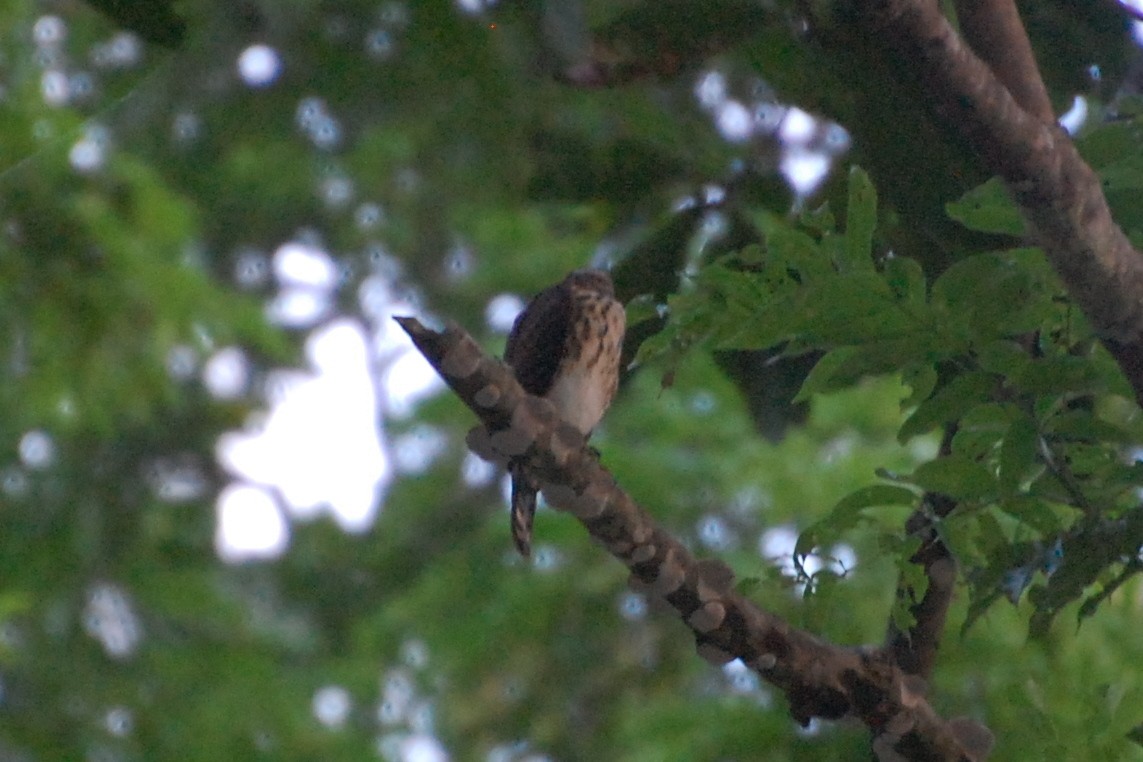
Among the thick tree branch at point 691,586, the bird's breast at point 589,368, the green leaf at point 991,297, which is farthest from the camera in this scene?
the bird's breast at point 589,368

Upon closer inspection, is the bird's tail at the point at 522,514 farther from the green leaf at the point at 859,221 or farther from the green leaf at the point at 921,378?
the green leaf at the point at 859,221

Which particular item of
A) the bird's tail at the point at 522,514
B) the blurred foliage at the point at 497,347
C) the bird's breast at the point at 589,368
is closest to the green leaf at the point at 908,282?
the blurred foliage at the point at 497,347

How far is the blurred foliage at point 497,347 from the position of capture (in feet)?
4.34

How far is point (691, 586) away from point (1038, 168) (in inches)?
16.4

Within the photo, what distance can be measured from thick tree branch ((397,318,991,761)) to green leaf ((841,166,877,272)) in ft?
0.85

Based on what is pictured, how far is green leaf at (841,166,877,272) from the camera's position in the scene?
1.26m

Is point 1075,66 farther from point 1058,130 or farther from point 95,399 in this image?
point 95,399

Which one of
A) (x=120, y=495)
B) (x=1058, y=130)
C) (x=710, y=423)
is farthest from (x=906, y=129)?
(x=120, y=495)

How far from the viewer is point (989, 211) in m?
1.26

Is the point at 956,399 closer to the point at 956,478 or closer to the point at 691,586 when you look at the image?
the point at 956,478

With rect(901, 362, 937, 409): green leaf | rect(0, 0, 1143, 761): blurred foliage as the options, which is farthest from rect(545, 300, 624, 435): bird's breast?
rect(901, 362, 937, 409): green leaf

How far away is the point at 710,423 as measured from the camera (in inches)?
159

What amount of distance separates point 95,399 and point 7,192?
0.98 m

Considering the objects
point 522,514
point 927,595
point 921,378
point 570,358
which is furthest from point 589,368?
point 921,378
